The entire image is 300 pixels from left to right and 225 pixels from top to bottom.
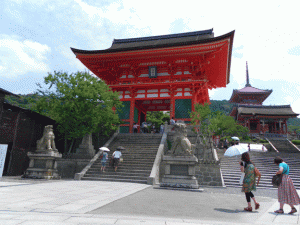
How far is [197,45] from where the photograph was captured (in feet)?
58.9

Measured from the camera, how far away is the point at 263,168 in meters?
15.1

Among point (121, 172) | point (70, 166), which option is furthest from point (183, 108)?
point (70, 166)

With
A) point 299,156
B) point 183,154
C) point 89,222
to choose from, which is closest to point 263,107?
point 299,156

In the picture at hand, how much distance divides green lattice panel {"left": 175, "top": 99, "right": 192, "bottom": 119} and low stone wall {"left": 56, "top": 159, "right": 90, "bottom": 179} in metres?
8.84

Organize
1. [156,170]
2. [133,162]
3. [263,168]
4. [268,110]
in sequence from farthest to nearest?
[268,110]
[263,168]
[133,162]
[156,170]

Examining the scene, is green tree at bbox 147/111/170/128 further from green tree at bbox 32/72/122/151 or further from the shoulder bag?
the shoulder bag

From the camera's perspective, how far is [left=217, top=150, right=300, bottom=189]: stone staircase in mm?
Answer: 12852

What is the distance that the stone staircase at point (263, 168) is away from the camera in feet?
42.2

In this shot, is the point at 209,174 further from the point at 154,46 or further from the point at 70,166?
the point at 154,46

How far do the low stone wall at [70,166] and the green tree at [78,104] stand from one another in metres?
1.84

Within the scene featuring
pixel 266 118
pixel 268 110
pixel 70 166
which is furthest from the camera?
pixel 268 110

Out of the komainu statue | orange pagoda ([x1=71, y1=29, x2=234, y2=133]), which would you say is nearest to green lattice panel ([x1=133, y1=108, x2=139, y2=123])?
orange pagoda ([x1=71, y1=29, x2=234, y2=133])

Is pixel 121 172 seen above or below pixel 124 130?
below

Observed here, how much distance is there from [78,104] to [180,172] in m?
8.95
